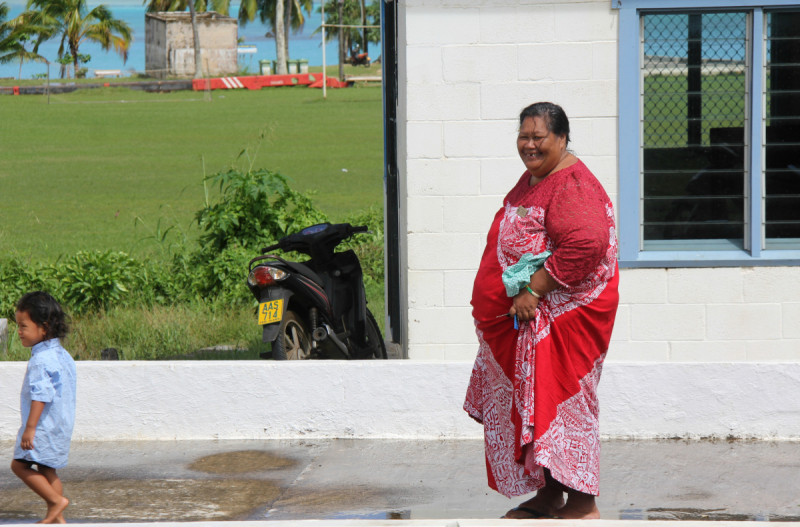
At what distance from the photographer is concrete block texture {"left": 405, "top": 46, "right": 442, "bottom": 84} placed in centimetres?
595

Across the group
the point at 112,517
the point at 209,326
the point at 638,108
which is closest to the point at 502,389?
the point at 112,517

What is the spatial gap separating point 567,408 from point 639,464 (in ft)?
4.88

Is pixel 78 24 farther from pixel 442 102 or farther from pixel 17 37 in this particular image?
pixel 442 102

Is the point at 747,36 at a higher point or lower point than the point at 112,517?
higher

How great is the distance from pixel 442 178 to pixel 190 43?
66.9 meters

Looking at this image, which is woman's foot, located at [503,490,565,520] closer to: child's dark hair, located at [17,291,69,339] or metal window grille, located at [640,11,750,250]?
child's dark hair, located at [17,291,69,339]

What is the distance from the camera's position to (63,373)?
4.33 metres

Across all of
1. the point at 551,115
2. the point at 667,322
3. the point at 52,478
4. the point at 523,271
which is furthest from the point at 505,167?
the point at 52,478

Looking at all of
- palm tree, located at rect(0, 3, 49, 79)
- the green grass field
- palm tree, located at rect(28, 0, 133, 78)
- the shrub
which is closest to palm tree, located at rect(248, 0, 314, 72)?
palm tree, located at rect(28, 0, 133, 78)

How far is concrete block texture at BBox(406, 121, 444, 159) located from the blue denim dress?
8.42 ft

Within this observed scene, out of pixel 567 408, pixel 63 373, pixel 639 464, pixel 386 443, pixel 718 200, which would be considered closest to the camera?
pixel 567 408

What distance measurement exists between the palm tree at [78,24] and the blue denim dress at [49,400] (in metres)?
68.2

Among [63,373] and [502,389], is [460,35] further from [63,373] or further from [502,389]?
[63,373]

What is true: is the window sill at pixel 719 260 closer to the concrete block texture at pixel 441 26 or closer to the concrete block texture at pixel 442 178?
the concrete block texture at pixel 442 178
